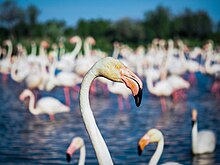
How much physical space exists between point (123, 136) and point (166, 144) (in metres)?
1.02

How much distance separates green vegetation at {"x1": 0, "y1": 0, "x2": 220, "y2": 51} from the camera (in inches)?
2377

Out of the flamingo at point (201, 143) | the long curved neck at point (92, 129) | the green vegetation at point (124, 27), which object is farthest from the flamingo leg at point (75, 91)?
the green vegetation at point (124, 27)

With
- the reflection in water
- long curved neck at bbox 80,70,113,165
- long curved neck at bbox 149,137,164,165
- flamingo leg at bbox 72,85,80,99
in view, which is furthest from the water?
long curved neck at bbox 80,70,113,165

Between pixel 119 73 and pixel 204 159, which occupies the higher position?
pixel 119 73

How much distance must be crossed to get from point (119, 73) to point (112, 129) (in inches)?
268

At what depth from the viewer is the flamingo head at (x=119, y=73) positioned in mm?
3373

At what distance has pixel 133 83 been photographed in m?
3.39

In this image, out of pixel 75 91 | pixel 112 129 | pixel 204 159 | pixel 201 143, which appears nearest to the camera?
pixel 204 159

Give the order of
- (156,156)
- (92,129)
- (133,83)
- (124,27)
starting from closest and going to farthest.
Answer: (133,83)
(92,129)
(156,156)
(124,27)

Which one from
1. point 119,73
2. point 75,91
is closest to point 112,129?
point 119,73

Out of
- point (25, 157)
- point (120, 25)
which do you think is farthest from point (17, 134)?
point (120, 25)

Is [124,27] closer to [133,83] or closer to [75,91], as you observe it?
[75,91]

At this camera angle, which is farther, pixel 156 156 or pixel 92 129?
pixel 156 156

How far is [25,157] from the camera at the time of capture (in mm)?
7961
